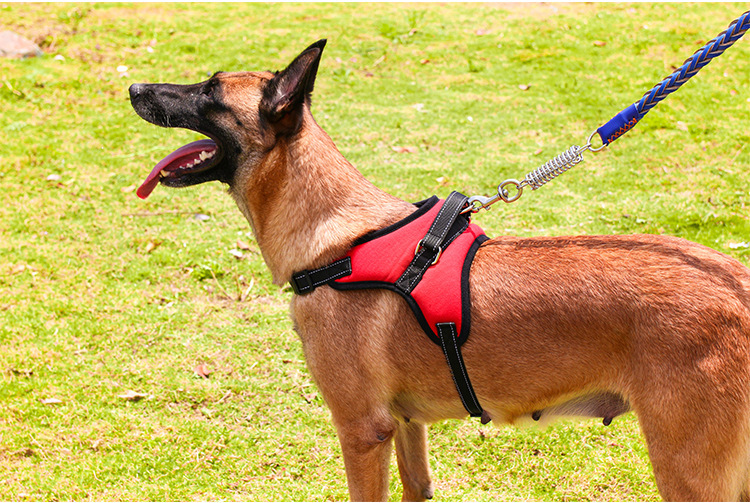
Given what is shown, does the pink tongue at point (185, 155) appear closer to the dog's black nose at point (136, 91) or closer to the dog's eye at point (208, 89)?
the dog's eye at point (208, 89)

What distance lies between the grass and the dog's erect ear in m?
2.13

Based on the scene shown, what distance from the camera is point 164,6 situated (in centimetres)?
1169

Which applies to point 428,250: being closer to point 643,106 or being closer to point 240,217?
point 643,106

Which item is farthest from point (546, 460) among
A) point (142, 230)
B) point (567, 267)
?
point (142, 230)

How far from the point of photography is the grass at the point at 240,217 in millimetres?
3844

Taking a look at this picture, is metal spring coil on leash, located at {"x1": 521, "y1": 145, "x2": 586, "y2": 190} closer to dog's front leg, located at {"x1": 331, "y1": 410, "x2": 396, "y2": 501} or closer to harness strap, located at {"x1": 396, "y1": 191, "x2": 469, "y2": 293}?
harness strap, located at {"x1": 396, "y1": 191, "x2": 469, "y2": 293}

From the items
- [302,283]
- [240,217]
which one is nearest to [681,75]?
[302,283]

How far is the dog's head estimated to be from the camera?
2.93 meters

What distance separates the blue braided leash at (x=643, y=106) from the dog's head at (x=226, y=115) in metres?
0.99

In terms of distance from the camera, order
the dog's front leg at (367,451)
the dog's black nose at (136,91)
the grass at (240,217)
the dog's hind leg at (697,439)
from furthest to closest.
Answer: the grass at (240,217) → the dog's black nose at (136,91) → the dog's front leg at (367,451) → the dog's hind leg at (697,439)

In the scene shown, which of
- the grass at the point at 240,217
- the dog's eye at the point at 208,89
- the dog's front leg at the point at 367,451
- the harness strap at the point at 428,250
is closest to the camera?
the harness strap at the point at 428,250

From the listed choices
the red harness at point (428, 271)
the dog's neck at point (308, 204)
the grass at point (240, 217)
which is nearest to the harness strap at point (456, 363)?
the red harness at point (428, 271)

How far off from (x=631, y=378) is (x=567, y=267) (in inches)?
20.0

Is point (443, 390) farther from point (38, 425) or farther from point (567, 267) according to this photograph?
point (38, 425)
